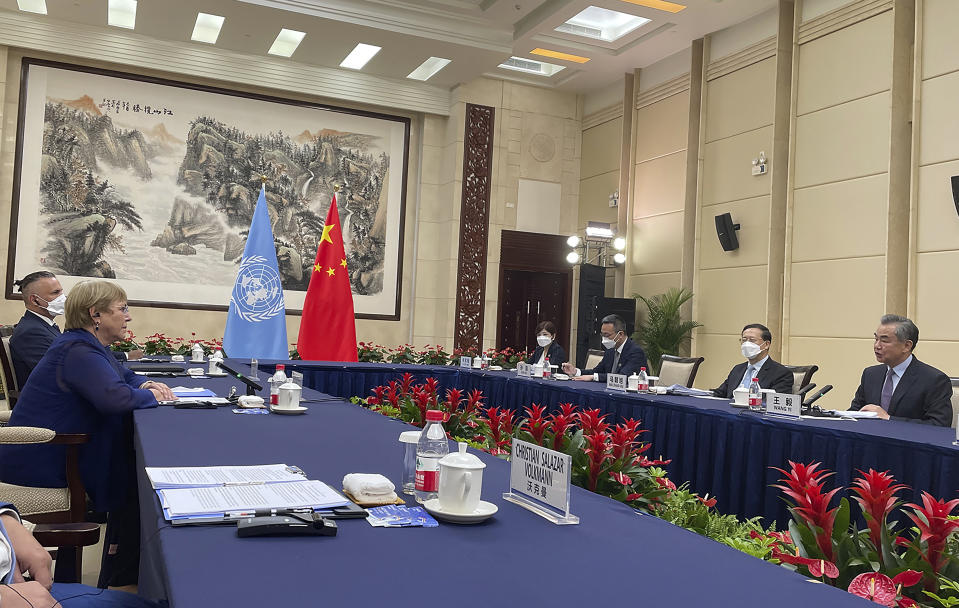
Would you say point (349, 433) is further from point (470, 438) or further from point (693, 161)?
point (693, 161)

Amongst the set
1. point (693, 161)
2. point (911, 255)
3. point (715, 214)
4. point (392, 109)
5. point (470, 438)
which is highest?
point (392, 109)

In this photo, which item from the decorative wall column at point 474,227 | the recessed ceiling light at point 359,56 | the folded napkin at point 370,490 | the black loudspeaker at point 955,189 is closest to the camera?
the folded napkin at point 370,490

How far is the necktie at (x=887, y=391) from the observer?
4.36 metres

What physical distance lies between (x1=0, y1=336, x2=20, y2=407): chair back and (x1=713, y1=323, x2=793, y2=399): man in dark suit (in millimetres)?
4249

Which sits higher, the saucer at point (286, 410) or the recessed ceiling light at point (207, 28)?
the recessed ceiling light at point (207, 28)

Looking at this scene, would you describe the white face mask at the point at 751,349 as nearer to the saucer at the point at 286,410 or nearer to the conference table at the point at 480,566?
the saucer at the point at 286,410

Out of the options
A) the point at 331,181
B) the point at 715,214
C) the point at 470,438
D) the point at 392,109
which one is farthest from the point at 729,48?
the point at 470,438

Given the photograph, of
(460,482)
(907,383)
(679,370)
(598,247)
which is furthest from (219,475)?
(598,247)

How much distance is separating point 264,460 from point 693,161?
7.77m

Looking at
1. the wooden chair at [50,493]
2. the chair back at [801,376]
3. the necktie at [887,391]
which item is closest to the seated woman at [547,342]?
the chair back at [801,376]

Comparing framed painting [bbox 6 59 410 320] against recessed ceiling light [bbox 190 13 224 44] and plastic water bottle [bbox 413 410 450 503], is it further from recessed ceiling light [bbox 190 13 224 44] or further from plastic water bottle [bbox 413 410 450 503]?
plastic water bottle [bbox 413 410 450 503]

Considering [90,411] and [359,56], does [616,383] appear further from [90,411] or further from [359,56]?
[359,56]

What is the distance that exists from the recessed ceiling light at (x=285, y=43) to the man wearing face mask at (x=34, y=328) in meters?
5.27

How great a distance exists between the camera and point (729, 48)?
27.5ft
